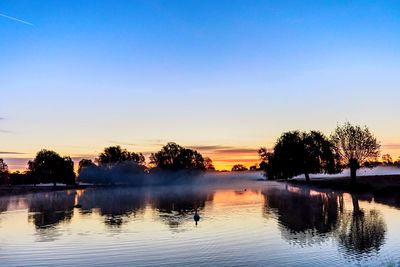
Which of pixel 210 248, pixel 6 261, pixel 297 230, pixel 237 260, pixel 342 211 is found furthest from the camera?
pixel 342 211

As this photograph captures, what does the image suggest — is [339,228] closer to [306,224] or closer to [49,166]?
[306,224]

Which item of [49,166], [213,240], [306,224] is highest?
[49,166]

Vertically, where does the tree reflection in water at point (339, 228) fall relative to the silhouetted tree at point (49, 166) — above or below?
below

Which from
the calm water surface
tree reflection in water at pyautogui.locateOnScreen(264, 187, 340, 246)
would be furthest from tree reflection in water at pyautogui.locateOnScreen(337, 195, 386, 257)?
tree reflection in water at pyautogui.locateOnScreen(264, 187, 340, 246)

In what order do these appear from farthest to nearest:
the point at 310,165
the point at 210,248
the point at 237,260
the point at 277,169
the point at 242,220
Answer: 1. the point at 277,169
2. the point at 310,165
3. the point at 242,220
4. the point at 210,248
5. the point at 237,260

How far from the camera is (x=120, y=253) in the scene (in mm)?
35375

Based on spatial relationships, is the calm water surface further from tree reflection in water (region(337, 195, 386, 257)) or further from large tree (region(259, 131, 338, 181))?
large tree (region(259, 131, 338, 181))

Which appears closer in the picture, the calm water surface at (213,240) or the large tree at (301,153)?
the calm water surface at (213,240)

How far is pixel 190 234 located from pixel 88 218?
81.2 feet

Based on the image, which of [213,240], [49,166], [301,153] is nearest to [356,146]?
[301,153]

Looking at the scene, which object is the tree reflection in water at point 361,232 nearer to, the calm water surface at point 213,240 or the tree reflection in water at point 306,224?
the calm water surface at point 213,240

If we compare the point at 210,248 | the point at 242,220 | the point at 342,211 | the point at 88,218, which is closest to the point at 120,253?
the point at 210,248

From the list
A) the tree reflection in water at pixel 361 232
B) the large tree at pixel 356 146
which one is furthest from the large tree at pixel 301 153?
the tree reflection in water at pixel 361 232

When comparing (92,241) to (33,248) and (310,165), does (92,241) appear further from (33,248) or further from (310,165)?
(310,165)
